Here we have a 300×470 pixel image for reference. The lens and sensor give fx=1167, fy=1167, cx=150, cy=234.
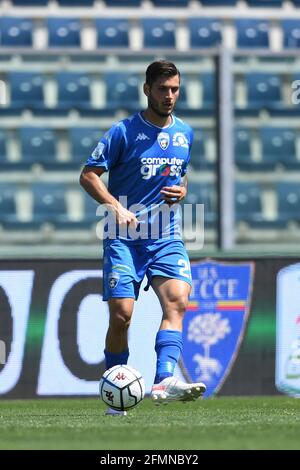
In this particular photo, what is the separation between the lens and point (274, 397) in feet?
29.5

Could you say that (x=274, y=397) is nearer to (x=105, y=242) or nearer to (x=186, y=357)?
(x=186, y=357)

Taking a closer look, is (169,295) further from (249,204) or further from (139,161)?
(249,204)

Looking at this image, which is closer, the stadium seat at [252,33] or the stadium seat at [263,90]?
the stadium seat at [263,90]

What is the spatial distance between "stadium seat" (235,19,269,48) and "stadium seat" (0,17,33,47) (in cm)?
234

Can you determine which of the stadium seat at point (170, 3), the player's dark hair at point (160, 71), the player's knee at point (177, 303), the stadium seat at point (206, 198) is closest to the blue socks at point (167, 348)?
the player's knee at point (177, 303)

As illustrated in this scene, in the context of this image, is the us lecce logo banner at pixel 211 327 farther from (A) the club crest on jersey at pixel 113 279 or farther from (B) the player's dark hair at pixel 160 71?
(B) the player's dark hair at pixel 160 71

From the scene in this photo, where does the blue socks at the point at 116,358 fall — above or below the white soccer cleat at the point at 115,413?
above

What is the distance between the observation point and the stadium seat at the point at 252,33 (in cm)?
1295

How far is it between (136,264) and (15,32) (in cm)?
669

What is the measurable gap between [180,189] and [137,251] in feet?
1.39

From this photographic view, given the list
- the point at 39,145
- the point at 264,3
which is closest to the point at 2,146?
the point at 39,145

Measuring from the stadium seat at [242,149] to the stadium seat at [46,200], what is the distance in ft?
4.92

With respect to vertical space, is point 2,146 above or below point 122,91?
below

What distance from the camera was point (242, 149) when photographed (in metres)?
9.84
